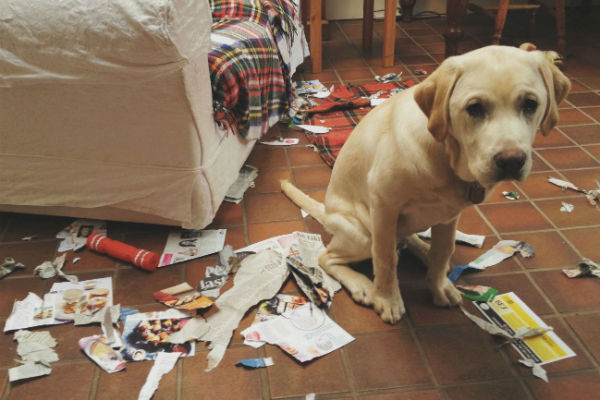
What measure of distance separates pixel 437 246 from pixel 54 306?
4.62 feet

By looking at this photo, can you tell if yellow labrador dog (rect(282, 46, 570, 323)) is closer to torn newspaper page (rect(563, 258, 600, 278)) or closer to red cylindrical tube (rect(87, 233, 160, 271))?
torn newspaper page (rect(563, 258, 600, 278))

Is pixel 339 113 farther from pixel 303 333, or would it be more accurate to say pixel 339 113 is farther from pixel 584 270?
pixel 303 333

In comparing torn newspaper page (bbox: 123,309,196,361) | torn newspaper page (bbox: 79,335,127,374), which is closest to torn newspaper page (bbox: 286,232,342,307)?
torn newspaper page (bbox: 123,309,196,361)

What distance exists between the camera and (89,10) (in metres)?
1.53

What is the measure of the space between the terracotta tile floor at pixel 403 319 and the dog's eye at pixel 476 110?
798 mm

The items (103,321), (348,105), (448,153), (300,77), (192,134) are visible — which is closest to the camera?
(448,153)

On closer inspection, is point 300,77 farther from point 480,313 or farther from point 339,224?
point 480,313

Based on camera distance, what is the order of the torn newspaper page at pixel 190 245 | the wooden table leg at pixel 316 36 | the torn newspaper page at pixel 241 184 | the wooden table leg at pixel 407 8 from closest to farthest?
the torn newspaper page at pixel 190 245
the torn newspaper page at pixel 241 184
the wooden table leg at pixel 316 36
the wooden table leg at pixel 407 8

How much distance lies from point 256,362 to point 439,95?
3.21 ft

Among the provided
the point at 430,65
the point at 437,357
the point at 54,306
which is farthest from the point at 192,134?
the point at 430,65

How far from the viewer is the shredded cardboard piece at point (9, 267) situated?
193 centimetres

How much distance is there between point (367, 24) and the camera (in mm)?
4180

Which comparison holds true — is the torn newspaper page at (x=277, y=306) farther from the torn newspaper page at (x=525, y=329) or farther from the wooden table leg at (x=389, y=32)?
the wooden table leg at (x=389, y=32)

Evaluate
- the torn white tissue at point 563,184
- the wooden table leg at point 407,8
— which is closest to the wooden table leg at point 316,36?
the wooden table leg at point 407,8
